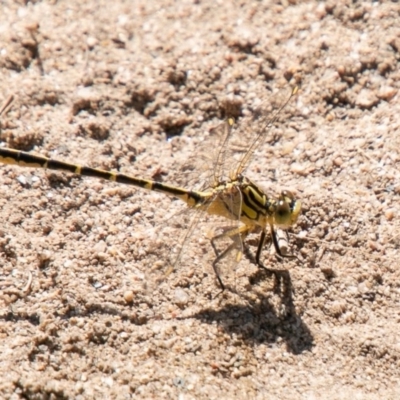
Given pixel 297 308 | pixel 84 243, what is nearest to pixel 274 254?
pixel 297 308

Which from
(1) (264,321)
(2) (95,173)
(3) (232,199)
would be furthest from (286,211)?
(2) (95,173)

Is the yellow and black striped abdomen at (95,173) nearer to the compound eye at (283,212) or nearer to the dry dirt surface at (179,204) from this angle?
the dry dirt surface at (179,204)

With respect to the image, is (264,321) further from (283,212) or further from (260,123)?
(260,123)

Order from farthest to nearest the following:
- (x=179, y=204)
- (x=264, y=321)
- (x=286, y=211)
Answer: (x=179, y=204), (x=286, y=211), (x=264, y=321)

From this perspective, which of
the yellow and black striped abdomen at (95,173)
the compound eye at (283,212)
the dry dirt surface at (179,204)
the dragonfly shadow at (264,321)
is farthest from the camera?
the yellow and black striped abdomen at (95,173)

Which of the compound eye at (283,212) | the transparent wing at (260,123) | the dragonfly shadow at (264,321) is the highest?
the transparent wing at (260,123)

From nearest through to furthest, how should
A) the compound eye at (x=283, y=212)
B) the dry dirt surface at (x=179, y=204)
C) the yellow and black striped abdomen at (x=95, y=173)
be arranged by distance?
→ the dry dirt surface at (x=179, y=204) → the compound eye at (x=283, y=212) → the yellow and black striped abdomen at (x=95, y=173)

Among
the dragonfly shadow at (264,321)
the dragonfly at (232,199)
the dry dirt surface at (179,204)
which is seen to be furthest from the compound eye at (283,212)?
the dragonfly shadow at (264,321)
